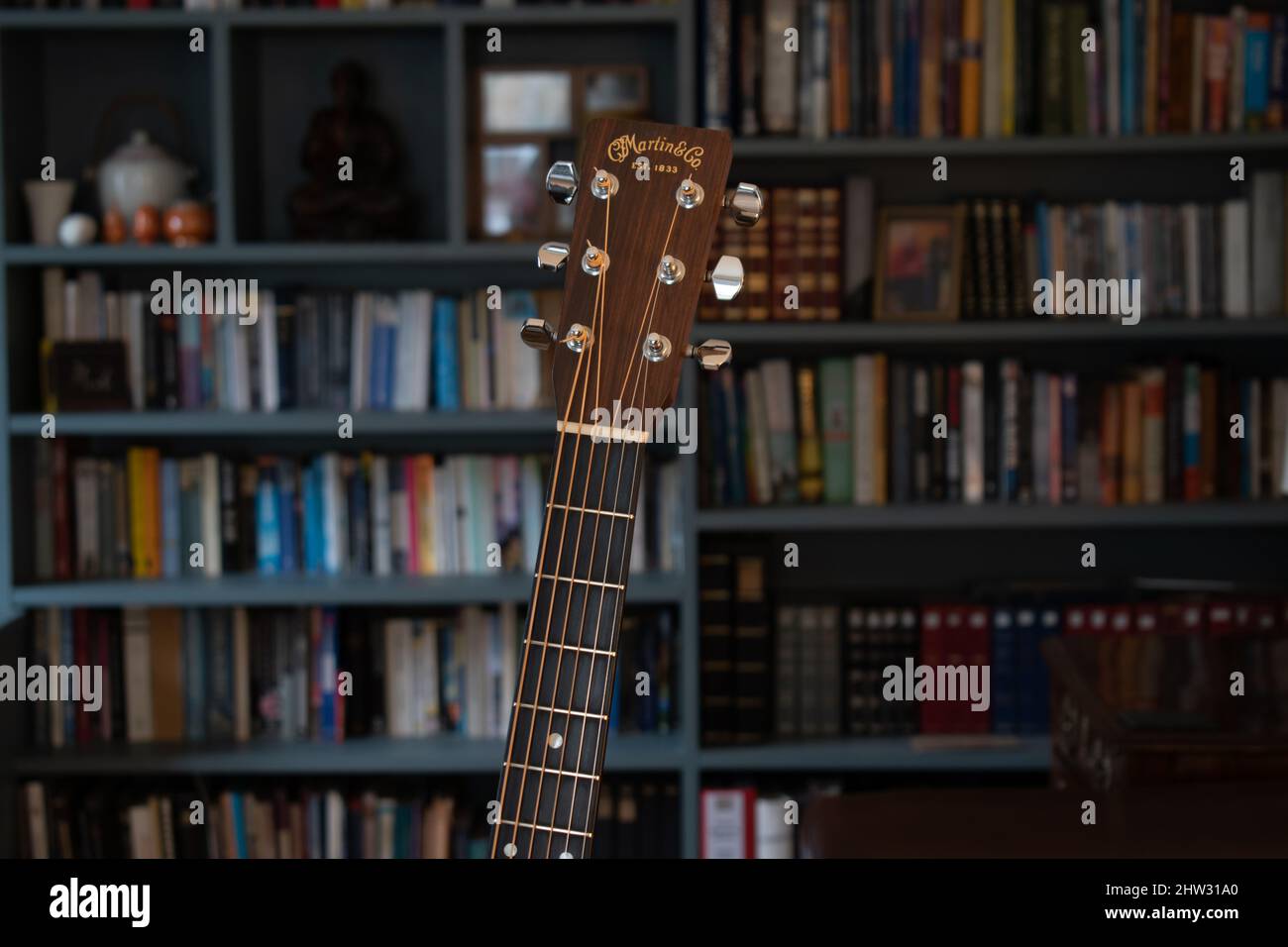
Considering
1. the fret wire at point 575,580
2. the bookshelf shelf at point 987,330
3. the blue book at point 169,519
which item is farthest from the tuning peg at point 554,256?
the blue book at point 169,519

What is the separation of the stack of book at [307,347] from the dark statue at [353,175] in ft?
0.41

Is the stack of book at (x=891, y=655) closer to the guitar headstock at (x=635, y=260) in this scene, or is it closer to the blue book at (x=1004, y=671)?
the blue book at (x=1004, y=671)

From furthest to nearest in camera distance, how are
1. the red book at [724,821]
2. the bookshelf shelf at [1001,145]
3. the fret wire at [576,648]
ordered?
the red book at [724,821], the bookshelf shelf at [1001,145], the fret wire at [576,648]

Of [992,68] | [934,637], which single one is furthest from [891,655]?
[992,68]

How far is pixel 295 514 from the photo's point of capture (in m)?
2.75

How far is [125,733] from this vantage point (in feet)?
8.98

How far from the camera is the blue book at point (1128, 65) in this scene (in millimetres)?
2619

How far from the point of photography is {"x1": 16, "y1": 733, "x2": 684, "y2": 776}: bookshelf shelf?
2643 mm

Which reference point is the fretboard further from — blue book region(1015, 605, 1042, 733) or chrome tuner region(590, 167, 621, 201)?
blue book region(1015, 605, 1042, 733)

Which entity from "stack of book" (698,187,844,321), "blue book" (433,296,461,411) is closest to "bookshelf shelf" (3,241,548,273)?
"blue book" (433,296,461,411)

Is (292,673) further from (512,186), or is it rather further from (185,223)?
(512,186)

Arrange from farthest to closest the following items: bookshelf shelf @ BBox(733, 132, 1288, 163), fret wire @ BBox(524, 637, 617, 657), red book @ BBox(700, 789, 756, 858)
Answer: red book @ BBox(700, 789, 756, 858)
bookshelf shelf @ BBox(733, 132, 1288, 163)
fret wire @ BBox(524, 637, 617, 657)

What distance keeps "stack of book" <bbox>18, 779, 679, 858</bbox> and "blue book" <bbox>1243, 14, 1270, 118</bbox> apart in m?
1.60
